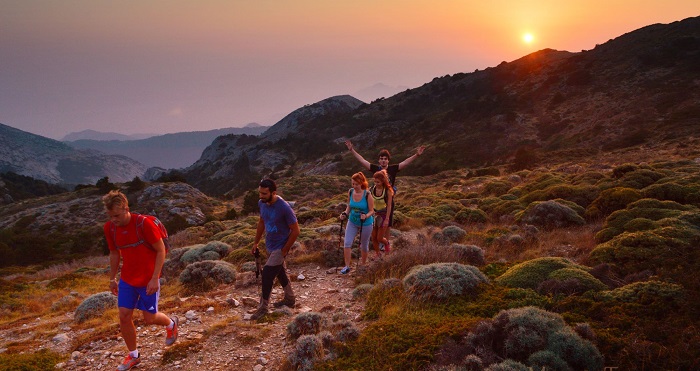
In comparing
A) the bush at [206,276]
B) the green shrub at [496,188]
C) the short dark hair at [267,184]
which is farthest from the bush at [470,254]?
the green shrub at [496,188]

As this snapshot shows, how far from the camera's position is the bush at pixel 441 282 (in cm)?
614

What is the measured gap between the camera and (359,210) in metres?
7.93

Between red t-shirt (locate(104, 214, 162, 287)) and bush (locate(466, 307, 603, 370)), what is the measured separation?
425cm

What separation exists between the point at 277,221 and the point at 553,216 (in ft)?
34.1

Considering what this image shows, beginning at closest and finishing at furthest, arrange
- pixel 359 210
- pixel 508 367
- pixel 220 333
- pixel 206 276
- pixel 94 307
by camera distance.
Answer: pixel 508 367, pixel 220 333, pixel 359 210, pixel 94 307, pixel 206 276

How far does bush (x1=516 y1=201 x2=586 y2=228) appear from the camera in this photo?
1207 cm

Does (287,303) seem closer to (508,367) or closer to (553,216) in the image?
(508,367)

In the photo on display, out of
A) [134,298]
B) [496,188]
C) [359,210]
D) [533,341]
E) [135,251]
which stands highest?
[135,251]

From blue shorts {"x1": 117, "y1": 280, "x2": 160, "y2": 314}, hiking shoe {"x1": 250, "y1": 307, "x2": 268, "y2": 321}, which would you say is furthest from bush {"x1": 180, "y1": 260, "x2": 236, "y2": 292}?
blue shorts {"x1": 117, "y1": 280, "x2": 160, "y2": 314}

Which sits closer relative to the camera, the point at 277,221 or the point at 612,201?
the point at 277,221

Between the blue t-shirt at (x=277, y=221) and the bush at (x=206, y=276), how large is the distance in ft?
12.6

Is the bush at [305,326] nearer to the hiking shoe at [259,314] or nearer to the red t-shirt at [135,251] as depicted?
the hiking shoe at [259,314]

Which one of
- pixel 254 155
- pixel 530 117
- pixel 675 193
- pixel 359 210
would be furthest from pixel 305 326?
pixel 254 155

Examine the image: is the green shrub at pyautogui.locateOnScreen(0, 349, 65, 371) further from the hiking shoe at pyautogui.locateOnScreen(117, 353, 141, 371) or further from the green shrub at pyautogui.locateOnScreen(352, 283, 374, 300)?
the green shrub at pyautogui.locateOnScreen(352, 283, 374, 300)
